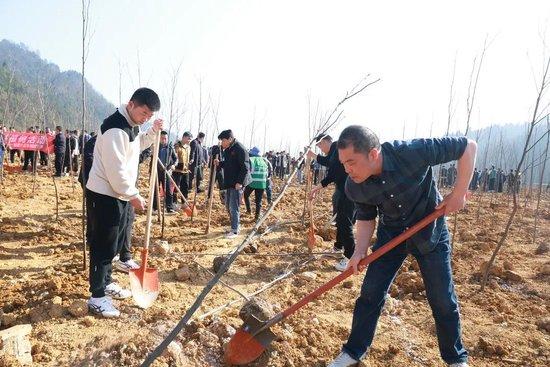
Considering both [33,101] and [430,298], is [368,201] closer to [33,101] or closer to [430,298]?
[430,298]

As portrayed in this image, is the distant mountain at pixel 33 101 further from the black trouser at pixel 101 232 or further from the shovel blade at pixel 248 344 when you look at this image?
the shovel blade at pixel 248 344

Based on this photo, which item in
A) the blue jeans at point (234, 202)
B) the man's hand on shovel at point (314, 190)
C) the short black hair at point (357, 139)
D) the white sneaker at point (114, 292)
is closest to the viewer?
the short black hair at point (357, 139)

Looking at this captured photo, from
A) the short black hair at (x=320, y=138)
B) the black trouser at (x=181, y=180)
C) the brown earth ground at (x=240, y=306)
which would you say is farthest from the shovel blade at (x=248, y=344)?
the black trouser at (x=181, y=180)

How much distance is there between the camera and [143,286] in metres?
3.01

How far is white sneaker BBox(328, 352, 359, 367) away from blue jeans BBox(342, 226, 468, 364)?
27 millimetres

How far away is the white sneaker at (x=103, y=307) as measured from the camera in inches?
116

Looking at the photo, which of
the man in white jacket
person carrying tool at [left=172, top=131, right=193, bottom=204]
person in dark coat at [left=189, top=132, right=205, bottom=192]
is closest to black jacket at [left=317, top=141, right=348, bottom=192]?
the man in white jacket

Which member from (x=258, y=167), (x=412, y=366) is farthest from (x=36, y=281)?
(x=258, y=167)

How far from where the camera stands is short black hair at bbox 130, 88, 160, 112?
9.56 feet

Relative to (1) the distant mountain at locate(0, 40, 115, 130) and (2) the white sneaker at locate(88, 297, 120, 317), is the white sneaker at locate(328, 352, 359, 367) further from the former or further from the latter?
(1) the distant mountain at locate(0, 40, 115, 130)

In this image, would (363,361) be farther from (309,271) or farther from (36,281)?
(36,281)

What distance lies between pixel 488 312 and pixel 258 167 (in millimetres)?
4412

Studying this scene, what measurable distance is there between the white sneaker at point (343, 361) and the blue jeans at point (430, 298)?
0.03m

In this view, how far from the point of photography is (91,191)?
2.96 meters
